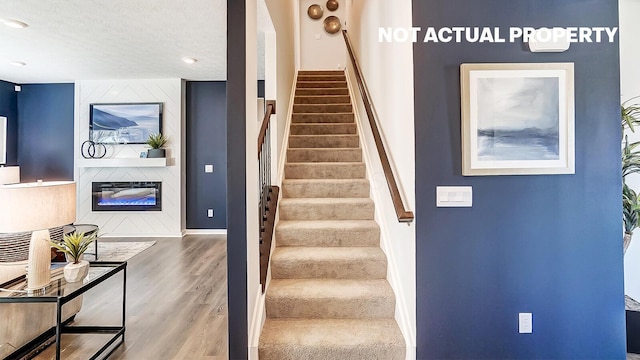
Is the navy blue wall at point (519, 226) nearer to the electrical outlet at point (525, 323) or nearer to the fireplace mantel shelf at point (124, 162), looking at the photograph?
the electrical outlet at point (525, 323)

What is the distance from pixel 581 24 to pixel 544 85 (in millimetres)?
437

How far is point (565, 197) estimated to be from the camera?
73.2 inches

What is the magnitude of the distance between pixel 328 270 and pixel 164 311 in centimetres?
155

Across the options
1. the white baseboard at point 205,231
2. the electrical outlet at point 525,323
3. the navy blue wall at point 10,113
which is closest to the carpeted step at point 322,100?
the white baseboard at point 205,231

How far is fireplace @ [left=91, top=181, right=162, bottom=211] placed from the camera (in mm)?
5680

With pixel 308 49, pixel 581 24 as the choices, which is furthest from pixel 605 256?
pixel 308 49

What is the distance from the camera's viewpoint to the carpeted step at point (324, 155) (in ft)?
12.2

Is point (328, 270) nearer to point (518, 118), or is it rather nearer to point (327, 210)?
point (327, 210)

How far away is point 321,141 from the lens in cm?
394

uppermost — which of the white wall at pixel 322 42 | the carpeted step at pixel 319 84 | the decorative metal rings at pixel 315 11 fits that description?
the decorative metal rings at pixel 315 11

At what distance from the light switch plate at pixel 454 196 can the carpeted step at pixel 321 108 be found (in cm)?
289

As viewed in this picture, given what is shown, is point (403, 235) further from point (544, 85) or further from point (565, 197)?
point (544, 85)

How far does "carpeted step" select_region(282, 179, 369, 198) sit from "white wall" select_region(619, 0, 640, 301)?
2.25 metres

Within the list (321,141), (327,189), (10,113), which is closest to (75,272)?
(327,189)
